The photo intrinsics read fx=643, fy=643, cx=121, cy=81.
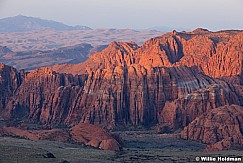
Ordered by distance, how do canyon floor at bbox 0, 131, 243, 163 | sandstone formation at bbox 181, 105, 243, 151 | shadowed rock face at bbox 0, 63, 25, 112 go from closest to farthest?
canyon floor at bbox 0, 131, 243, 163, sandstone formation at bbox 181, 105, 243, 151, shadowed rock face at bbox 0, 63, 25, 112

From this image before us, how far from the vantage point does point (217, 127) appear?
237ft

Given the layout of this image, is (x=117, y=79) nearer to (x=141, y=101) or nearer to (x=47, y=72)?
(x=141, y=101)

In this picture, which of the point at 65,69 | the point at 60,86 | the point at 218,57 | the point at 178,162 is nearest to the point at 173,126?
the point at 60,86

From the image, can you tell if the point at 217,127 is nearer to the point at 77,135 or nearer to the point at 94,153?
the point at 77,135

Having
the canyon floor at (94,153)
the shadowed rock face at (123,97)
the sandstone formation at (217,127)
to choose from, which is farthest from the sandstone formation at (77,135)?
the shadowed rock face at (123,97)

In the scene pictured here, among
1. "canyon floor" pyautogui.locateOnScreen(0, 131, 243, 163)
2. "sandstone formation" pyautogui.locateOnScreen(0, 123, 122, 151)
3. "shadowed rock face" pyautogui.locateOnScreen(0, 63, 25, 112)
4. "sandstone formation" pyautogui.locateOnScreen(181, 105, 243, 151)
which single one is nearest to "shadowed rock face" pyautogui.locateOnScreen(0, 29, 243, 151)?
"shadowed rock face" pyautogui.locateOnScreen(0, 63, 25, 112)

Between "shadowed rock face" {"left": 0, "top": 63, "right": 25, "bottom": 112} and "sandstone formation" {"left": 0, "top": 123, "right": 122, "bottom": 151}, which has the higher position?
"shadowed rock face" {"left": 0, "top": 63, "right": 25, "bottom": 112}

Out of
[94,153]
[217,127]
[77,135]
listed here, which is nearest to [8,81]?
[77,135]

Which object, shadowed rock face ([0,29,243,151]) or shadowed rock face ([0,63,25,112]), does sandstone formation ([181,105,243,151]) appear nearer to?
shadowed rock face ([0,29,243,151])

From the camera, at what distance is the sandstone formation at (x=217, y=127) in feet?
233

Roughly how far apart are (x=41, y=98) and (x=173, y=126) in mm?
25355

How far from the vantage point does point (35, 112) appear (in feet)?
311

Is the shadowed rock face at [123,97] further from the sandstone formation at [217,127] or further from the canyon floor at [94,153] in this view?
the canyon floor at [94,153]

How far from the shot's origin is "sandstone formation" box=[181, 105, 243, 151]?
233 ft
